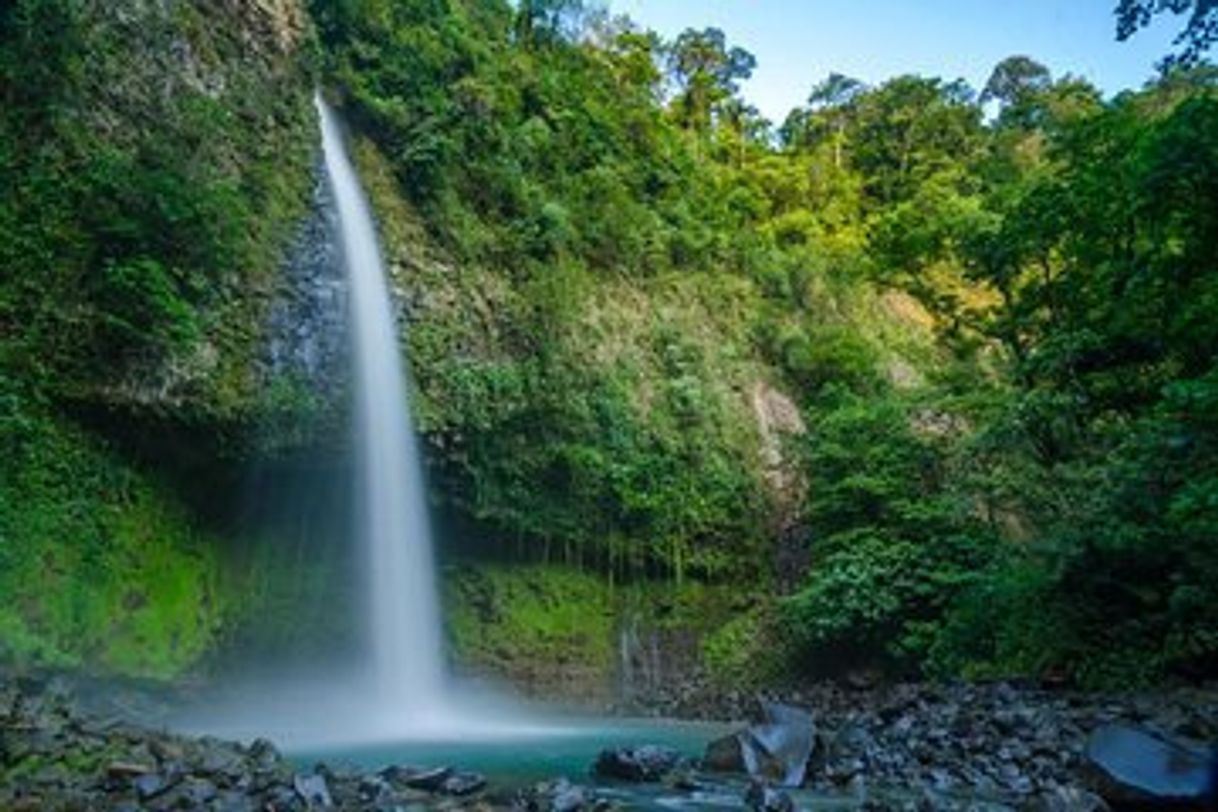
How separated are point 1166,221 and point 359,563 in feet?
40.9

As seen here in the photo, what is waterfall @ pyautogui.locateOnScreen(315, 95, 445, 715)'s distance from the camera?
631 inches

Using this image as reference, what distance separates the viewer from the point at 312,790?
278 inches

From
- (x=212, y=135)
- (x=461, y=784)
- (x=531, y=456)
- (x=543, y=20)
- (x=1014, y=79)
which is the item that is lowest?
(x=461, y=784)

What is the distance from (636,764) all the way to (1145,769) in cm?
409

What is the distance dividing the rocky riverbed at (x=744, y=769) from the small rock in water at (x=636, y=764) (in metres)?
0.02

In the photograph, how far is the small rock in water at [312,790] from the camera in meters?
6.92

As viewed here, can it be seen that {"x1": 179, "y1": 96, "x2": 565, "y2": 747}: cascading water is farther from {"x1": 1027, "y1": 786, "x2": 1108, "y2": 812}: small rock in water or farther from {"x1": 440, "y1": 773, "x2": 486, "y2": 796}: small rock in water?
{"x1": 1027, "y1": 786, "x2": 1108, "y2": 812}: small rock in water

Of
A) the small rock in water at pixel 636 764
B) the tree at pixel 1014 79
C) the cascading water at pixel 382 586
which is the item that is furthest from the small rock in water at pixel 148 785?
the tree at pixel 1014 79

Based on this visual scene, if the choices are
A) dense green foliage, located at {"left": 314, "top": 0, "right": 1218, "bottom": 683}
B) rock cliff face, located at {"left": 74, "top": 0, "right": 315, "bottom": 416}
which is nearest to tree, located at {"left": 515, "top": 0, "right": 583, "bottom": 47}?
dense green foliage, located at {"left": 314, "top": 0, "right": 1218, "bottom": 683}

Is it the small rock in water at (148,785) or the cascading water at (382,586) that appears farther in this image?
the cascading water at (382,586)

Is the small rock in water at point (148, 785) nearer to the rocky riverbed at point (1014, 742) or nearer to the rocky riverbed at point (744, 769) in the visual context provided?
the rocky riverbed at point (744, 769)

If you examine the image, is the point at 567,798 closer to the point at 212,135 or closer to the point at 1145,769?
the point at 1145,769

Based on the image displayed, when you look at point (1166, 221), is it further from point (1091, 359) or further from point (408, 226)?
point (408, 226)

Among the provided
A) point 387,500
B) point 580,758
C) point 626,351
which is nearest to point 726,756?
point 580,758
